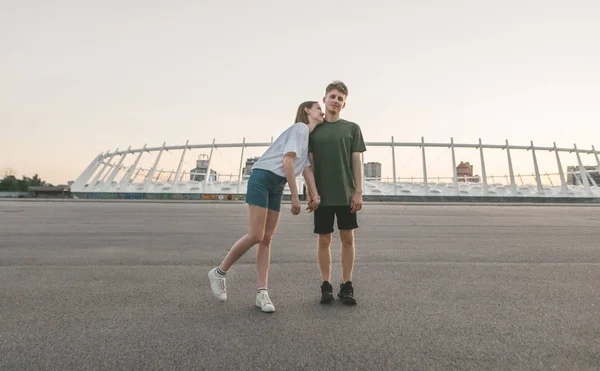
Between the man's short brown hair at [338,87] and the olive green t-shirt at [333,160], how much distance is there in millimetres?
258

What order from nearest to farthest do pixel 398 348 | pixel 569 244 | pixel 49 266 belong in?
pixel 398 348 < pixel 49 266 < pixel 569 244

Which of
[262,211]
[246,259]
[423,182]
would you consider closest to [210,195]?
[423,182]

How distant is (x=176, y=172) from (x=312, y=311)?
115 feet

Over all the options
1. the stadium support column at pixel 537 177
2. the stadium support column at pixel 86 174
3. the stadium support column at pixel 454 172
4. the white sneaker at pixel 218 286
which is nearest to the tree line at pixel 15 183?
the stadium support column at pixel 86 174

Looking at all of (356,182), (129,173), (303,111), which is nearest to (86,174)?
(129,173)

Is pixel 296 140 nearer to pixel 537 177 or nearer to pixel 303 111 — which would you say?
pixel 303 111

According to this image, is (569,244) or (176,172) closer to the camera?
(569,244)

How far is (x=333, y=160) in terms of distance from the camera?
119 inches

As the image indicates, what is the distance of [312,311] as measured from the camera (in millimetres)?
2732

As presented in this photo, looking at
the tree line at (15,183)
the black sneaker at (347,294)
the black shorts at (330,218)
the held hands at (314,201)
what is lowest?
the black sneaker at (347,294)

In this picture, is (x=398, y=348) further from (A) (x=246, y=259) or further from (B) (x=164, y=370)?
(A) (x=246, y=259)

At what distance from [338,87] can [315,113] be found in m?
0.30

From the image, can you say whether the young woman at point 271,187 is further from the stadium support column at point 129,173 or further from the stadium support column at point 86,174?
the stadium support column at point 86,174

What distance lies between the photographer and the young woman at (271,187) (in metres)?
2.85
